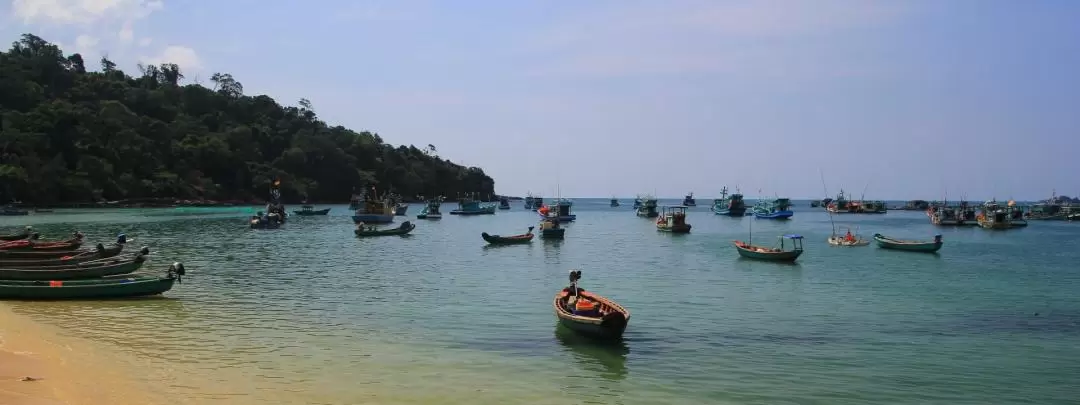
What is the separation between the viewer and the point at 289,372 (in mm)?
17375

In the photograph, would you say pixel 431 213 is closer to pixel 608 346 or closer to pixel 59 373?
pixel 608 346

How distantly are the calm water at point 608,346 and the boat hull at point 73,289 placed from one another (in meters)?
0.95

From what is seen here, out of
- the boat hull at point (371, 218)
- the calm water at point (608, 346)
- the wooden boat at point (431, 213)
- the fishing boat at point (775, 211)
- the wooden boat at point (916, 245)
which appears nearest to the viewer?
the calm water at point (608, 346)

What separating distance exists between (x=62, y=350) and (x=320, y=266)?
24135 mm

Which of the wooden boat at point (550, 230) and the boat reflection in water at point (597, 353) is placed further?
the wooden boat at point (550, 230)

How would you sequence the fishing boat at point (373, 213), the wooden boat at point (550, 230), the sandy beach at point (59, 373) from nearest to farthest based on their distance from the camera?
the sandy beach at point (59, 373) → the wooden boat at point (550, 230) → the fishing boat at point (373, 213)

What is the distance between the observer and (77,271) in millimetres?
29922

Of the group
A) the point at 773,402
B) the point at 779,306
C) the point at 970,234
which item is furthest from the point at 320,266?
the point at 970,234

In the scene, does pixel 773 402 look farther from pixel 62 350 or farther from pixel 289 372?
pixel 62 350

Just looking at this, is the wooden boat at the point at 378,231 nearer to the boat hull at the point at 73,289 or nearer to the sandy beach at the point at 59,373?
the boat hull at the point at 73,289

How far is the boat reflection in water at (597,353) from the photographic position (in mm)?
18255

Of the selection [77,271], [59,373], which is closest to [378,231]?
[77,271]

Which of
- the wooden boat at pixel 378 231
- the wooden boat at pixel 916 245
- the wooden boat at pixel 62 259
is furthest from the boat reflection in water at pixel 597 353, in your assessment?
the wooden boat at pixel 378 231

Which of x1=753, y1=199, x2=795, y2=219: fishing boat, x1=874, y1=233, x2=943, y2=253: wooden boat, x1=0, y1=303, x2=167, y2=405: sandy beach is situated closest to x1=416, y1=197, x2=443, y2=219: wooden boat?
x1=753, y1=199, x2=795, y2=219: fishing boat
